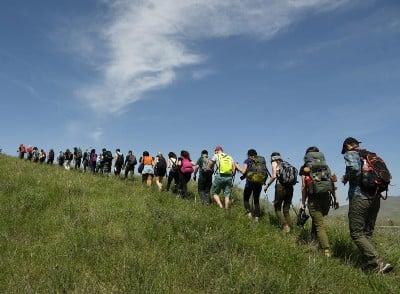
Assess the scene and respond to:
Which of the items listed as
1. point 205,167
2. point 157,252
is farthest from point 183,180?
point 157,252

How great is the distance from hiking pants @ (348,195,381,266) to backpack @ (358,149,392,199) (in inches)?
7.9

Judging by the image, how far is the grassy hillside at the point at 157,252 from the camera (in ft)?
18.7

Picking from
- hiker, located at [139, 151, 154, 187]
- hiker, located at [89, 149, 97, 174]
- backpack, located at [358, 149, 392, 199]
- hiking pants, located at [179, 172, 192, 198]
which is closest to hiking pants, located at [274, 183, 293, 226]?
backpack, located at [358, 149, 392, 199]

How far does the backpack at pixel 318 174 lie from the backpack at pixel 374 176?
1.32 meters

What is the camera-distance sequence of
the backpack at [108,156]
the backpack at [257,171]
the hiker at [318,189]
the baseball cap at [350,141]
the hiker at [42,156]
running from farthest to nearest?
1. the hiker at [42,156]
2. the backpack at [108,156]
3. the backpack at [257,171]
4. the hiker at [318,189]
5. the baseball cap at [350,141]

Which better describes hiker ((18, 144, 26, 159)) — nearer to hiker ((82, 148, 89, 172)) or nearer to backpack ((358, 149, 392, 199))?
hiker ((82, 148, 89, 172))

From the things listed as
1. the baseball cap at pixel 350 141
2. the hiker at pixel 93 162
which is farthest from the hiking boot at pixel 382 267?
the hiker at pixel 93 162

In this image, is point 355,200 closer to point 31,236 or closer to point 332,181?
point 332,181

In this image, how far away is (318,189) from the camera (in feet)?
28.3

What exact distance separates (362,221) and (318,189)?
1.37 meters

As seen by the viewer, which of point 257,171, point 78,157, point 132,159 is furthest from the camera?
point 78,157

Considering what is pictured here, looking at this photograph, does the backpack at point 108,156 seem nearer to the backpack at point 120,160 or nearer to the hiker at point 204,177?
the backpack at point 120,160

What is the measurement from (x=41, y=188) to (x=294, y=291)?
9.03m

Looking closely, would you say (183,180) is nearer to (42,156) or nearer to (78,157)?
(78,157)
